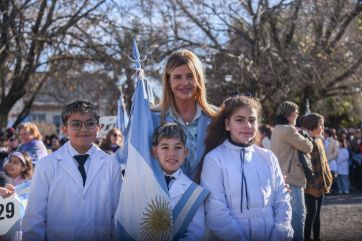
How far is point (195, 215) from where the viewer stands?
3627mm

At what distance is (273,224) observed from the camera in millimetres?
3646

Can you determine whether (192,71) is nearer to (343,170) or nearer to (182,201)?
(182,201)

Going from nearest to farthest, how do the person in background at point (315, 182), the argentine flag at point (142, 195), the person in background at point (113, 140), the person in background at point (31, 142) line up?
the argentine flag at point (142, 195), the person in background at point (315, 182), the person in background at point (31, 142), the person in background at point (113, 140)

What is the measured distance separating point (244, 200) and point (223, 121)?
0.58 metres

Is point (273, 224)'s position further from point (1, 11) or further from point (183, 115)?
point (1, 11)

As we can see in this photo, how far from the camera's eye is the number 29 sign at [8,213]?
3.88m

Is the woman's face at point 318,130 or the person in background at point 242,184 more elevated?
the woman's face at point 318,130

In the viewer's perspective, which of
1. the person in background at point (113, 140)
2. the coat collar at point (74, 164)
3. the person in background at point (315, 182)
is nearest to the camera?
the coat collar at point (74, 164)

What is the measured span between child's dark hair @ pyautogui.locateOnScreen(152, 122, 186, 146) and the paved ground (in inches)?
182

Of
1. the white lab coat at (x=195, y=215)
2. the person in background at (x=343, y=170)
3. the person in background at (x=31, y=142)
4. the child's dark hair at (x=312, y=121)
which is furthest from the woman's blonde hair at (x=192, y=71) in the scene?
the person in background at (x=343, y=170)

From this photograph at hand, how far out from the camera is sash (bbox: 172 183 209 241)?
A: 11.8ft

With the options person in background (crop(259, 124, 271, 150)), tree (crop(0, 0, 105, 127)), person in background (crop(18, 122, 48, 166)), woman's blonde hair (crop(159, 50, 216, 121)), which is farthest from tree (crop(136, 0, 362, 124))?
woman's blonde hair (crop(159, 50, 216, 121))

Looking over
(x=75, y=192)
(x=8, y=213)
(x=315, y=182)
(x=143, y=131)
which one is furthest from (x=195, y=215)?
(x=315, y=182)

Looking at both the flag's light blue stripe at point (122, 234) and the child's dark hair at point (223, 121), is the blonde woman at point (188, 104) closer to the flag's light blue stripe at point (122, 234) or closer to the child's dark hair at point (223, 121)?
the child's dark hair at point (223, 121)
